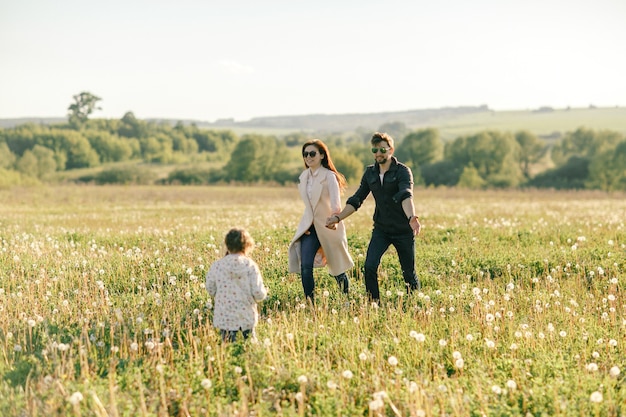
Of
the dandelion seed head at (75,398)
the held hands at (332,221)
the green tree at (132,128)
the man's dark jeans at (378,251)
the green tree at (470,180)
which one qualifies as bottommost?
the green tree at (470,180)

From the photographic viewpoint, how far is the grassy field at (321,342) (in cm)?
506

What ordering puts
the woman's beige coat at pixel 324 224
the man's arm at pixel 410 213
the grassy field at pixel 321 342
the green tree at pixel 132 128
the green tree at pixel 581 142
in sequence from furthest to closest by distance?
the green tree at pixel 132 128 → the green tree at pixel 581 142 → the woman's beige coat at pixel 324 224 → the man's arm at pixel 410 213 → the grassy field at pixel 321 342

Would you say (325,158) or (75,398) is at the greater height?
(325,158)

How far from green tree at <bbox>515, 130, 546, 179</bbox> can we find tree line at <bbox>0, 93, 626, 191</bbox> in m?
0.16

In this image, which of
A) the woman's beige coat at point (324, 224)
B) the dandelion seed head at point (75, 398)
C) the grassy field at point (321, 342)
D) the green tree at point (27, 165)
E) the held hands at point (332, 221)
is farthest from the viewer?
the green tree at point (27, 165)

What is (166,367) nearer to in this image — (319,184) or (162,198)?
(319,184)

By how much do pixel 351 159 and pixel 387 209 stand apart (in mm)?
78694

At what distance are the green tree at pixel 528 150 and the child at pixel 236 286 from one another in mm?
94387

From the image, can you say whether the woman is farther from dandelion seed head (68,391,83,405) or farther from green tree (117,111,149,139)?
green tree (117,111,149,139)

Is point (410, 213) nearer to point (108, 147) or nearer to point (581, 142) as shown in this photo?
point (581, 142)

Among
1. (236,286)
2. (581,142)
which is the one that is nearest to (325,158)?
(236,286)

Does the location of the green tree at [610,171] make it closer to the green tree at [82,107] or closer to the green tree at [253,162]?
the green tree at [253,162]

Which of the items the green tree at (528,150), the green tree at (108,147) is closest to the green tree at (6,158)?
the green tree at (108,147)

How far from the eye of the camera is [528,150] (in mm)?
95750
